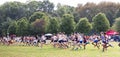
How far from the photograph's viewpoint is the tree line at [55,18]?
83.2m

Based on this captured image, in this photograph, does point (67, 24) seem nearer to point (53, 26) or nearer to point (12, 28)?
point (53, 26)

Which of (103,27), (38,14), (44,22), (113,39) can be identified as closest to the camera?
(113,39)

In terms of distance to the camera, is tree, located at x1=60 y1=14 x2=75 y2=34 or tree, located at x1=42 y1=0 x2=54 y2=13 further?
tree, located at x1=42 y1=0 x2=54 y2=13

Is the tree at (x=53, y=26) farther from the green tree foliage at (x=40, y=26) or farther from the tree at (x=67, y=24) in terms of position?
the green tree foliage at (x=40, y=26)

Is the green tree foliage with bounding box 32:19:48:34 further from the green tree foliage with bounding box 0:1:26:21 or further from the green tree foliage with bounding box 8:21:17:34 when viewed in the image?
the green tree foliage with bounding box 0:1:26:21

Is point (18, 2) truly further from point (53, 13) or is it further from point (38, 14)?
point (38, 14)

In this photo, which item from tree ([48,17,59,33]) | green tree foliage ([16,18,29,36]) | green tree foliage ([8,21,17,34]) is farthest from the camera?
green tree foliage ([8,21,17,34])

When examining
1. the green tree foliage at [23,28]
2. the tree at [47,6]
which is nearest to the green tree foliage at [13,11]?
the tree at [47,6]

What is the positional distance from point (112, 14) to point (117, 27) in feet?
83.4

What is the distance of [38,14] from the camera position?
4316 inches

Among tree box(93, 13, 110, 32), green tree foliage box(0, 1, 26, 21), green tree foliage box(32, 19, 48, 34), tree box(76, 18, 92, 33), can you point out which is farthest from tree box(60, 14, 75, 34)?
green tree foliage box(0, 1, 26, 21)

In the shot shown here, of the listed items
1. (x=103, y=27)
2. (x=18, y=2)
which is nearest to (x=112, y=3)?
(x=103, y=27)

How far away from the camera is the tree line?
83.2m

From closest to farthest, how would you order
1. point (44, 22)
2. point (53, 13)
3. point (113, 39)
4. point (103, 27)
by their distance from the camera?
1. point (113, 39)
2. point (103, 27)
3. point (44, 22)
4. point (53, 13)
